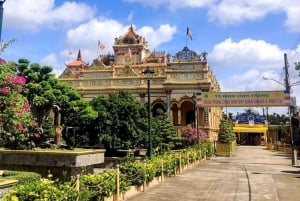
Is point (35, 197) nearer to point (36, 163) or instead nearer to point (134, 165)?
point (134, 165)

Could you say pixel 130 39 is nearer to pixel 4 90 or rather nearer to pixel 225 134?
pixel 225 134

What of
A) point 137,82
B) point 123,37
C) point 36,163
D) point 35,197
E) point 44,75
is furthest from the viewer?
point 123,37

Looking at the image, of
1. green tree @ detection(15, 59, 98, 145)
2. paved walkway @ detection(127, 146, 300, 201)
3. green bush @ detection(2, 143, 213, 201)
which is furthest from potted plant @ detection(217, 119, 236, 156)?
green bush @ detection(2, 143, 213, 201)

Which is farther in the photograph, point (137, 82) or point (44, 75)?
point (137, 82)

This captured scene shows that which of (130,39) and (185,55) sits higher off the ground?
(130,39)

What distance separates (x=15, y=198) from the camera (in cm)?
620

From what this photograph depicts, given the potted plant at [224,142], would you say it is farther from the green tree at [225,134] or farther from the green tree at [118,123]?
the green tree at [118,123]

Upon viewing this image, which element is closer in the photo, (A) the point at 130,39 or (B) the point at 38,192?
(B) the point at 38,192

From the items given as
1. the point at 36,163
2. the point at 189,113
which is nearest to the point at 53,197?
the point at 36,163

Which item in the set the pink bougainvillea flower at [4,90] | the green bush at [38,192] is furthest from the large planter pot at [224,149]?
the green bush at [38,192]

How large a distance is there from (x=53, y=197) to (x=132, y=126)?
61.6 feet

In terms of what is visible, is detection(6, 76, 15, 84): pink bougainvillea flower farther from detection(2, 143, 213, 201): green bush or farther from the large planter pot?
the large planter pot

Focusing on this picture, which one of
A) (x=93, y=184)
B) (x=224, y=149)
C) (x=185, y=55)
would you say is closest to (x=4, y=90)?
(x=93, y=184)

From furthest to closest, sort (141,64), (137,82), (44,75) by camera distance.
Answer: (141,64) → (137,82) → (44,75)
